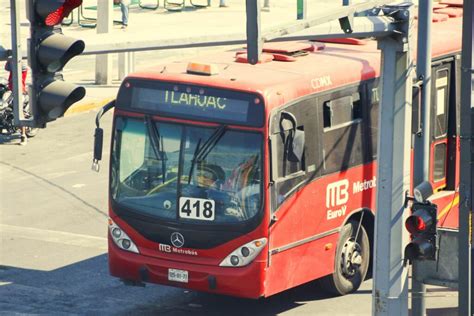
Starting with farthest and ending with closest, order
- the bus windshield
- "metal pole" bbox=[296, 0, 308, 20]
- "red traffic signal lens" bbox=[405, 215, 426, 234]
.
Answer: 1. the bus windshield
2. "red traffic signal lens" bbox=[405, 215, 426, 234]
3. "metal pole" bbox=[296, 0, 308, 20]

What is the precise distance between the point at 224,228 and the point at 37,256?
3.69 metres

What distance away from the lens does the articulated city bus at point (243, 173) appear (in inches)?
561

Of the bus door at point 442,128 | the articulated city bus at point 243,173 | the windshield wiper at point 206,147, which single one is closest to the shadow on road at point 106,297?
the articulated city bus at point 243,173

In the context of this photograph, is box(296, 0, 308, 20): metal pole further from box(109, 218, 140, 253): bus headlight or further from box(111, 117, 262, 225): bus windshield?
box(109, 218, 140, 253): bus headlight

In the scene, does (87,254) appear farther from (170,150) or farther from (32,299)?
(170,150)

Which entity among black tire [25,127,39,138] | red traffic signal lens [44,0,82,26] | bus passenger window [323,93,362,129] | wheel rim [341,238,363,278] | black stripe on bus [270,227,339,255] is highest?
red traffic signal lens [44,0,82,26]

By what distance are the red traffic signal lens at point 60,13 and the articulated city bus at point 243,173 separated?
5505 millimetres

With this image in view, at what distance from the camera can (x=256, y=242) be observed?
46.8ft

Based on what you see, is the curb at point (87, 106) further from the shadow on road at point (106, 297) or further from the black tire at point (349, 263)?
the black tire at point (349, 263)

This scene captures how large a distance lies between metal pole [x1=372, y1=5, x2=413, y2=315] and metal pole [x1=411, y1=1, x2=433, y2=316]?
485 millimetres

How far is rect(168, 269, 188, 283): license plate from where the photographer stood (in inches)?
567

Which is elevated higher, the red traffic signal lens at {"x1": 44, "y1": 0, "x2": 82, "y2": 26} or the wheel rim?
the red traffic signal lens at {"x1": 44, "y1": 0, "x2": 82, "y2": 26}

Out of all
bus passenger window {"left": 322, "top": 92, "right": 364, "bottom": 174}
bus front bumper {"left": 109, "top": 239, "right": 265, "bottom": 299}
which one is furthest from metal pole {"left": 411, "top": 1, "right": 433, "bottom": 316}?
bus passenger window {"left": 322, "top": 92, "right": 364, "bottom": 174}

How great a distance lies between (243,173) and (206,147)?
51 cm
